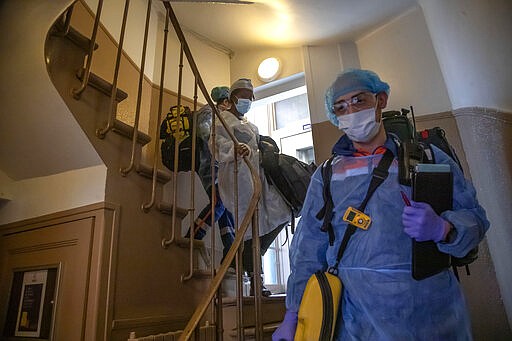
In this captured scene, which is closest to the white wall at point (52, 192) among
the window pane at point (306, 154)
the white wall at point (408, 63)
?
the white wall at point (408, 63)

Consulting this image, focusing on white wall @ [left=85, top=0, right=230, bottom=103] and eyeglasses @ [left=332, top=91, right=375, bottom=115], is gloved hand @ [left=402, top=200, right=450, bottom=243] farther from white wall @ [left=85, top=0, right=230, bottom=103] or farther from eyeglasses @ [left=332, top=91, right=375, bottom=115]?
white wall @ [left=85, top=0, right=230, bottom=103]

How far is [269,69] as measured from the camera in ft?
11.0

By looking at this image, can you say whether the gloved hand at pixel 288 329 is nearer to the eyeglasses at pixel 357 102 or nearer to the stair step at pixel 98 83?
the eyeglasses at pixel 357 102

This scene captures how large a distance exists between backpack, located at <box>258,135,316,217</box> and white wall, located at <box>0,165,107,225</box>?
98 cm

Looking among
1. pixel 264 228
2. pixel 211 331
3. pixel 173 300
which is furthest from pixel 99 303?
pixel 264 228

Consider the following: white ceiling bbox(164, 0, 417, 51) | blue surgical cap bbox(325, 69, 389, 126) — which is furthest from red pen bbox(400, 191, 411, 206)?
white ceiling bbox(164, 0, 417, 51)

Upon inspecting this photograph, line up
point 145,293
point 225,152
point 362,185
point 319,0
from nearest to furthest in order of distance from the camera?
point 362,185, point 145,293, point 225,152, point 319,0

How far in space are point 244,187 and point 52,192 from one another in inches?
37.9

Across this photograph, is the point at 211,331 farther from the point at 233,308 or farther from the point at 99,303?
the point at 99,303

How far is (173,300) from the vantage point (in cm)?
172

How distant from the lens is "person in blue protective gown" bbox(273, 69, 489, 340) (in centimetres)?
86

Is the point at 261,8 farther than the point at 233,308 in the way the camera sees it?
Yes

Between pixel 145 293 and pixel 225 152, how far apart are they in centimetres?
85

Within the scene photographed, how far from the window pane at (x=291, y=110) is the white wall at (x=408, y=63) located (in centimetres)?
97
